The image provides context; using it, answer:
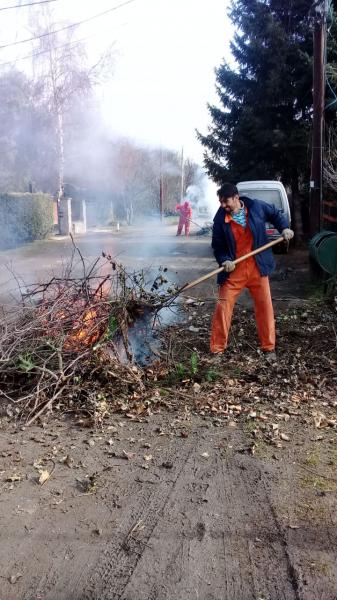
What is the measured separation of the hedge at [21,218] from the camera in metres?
17.5

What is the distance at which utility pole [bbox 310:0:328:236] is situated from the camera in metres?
9.53

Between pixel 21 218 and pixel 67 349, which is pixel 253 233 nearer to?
pixel 67 349

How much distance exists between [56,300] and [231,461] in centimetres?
240

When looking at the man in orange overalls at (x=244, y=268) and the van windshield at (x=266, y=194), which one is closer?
the man in orange overalls at (x=244, y=268)

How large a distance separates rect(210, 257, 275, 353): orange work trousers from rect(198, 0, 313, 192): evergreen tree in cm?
1070

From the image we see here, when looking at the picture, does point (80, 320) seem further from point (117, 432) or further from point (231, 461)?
point (231, 461)

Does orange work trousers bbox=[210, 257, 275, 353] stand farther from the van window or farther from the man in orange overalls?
the van window

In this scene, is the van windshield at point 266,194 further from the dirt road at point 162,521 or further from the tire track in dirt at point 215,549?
the tire track in dirt at point 215,549

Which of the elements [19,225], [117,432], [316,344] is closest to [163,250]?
[19,225]

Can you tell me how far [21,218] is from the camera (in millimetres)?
18141

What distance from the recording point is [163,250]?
16.4m

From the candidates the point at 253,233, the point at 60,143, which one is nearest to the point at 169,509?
the point at 253,233

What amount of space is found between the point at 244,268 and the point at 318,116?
19.7ft

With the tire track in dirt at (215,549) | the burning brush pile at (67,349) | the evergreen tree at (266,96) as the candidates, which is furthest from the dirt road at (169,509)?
the evergreen tree at (266,96)
